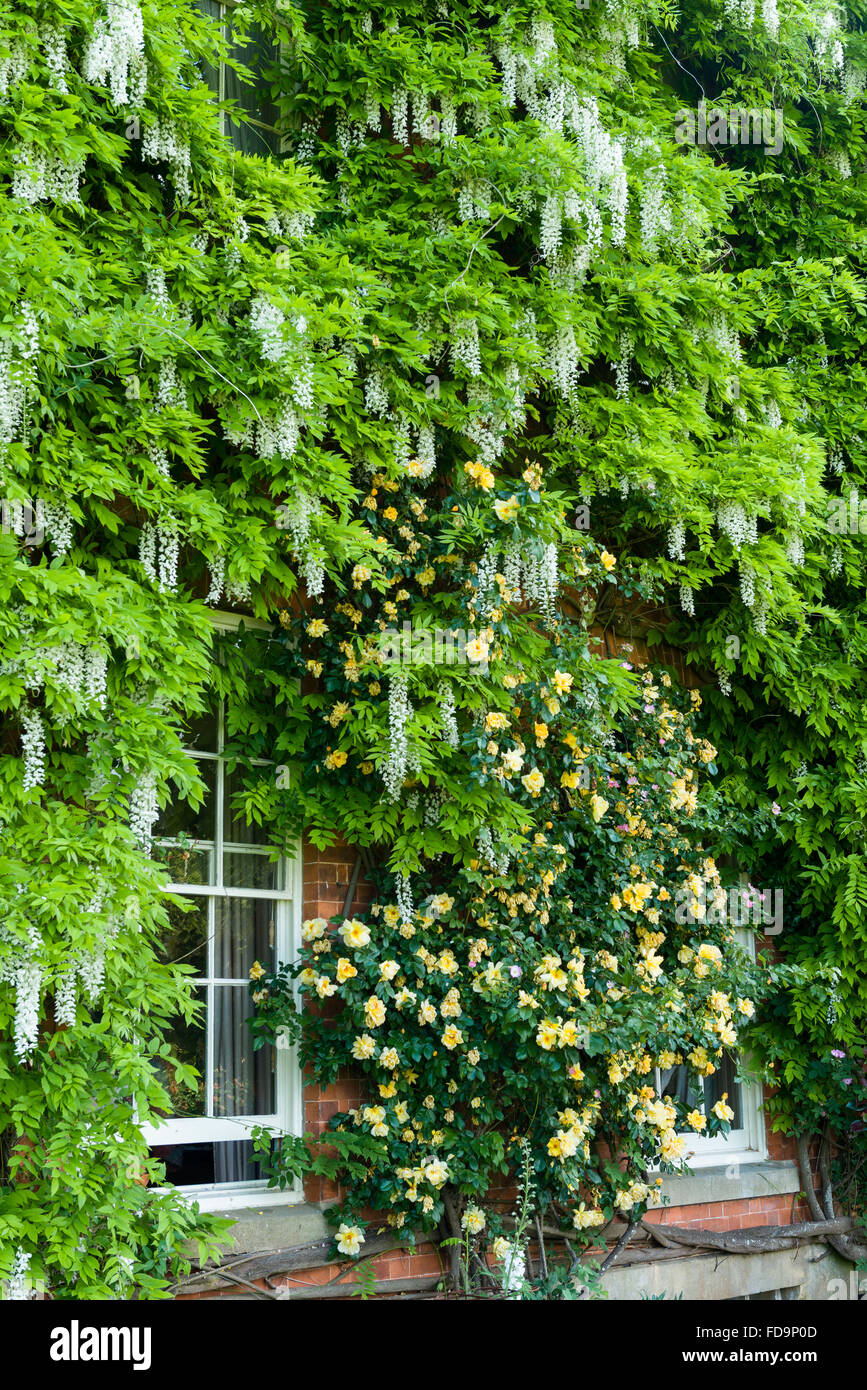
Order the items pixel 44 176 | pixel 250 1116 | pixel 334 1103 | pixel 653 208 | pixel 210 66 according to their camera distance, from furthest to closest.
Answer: pixel 653 208, pixel 210 66, pixel 334 1103, pixel 250 1116, pixel 44 176

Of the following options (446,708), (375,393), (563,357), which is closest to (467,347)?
(375,393)

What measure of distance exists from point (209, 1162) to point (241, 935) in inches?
35.1

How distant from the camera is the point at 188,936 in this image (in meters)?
4.74

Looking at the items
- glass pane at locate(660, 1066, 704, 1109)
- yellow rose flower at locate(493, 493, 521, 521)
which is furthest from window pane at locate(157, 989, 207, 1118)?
glass pane at locate(660, 1066, 704, 1109)

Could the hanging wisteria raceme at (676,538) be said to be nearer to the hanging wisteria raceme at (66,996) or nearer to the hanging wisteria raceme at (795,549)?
the hanging wisteria raceme at (795,549)

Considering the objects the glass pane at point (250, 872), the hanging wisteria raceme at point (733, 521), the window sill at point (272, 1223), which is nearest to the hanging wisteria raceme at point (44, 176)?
the glass pane at point (250, 872)

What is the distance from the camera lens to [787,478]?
6418 mm

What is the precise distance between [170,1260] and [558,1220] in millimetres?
2105

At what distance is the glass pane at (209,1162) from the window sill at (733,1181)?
2.69 metres

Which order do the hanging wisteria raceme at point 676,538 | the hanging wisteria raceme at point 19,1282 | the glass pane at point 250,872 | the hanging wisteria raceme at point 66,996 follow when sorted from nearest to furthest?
the hanging wisteria raceme at point 19,1282 → the hanging wisteria raceme at point 66,996 → the glass pane at point 250,872 → the hanging wisteria raceme at point 676,538

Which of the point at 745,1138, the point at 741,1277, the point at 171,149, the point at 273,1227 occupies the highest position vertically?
the point at 171,149

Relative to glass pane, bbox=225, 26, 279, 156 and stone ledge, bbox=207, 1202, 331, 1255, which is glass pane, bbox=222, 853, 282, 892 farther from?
glass pane, bbox=225, 26, 279, 156

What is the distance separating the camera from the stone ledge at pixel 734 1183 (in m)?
6.50

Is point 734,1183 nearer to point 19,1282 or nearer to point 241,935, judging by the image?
point 241,935
